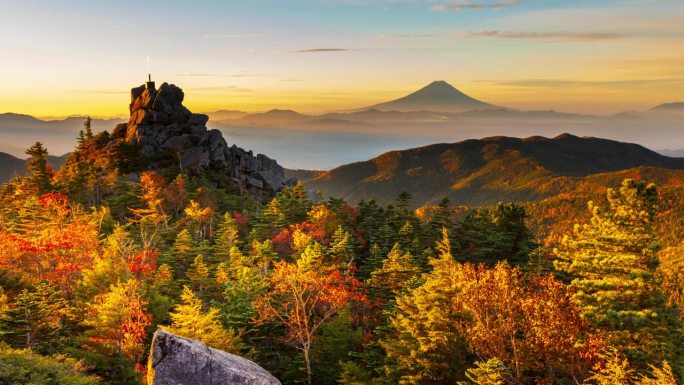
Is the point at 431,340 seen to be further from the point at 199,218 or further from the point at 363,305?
the point at 199,218

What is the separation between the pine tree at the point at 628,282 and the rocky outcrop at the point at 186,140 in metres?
91.8

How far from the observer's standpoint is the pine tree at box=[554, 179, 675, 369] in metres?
27.4

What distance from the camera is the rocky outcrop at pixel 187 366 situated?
1869 cm

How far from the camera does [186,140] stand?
387 feet

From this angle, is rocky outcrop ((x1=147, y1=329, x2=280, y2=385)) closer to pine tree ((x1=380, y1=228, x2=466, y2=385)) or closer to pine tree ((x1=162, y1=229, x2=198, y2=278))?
pine tree ((x1=380, y1=228, x2=466, y2=385))

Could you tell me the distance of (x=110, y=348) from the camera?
3569cm

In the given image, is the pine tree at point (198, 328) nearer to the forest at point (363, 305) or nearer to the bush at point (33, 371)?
the forest at point (363, 305)

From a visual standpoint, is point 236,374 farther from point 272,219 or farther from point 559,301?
point 272,219

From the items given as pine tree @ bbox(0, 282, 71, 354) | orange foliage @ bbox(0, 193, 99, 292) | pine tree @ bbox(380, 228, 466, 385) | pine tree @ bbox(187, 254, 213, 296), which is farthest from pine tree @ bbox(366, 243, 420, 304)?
orange foliage @ bbox(0, 193, 99, 292)

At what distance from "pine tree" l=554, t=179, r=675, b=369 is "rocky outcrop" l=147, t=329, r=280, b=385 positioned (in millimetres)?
21302

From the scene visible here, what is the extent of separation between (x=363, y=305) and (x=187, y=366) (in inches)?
1307

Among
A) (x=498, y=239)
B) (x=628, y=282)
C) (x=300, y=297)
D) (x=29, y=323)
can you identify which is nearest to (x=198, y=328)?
(x=300, y=297)

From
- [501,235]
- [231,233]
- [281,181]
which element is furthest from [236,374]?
[281,181]

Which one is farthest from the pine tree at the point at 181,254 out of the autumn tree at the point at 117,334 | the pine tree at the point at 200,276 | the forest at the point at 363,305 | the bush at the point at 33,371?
the bush at the point at 33,371
